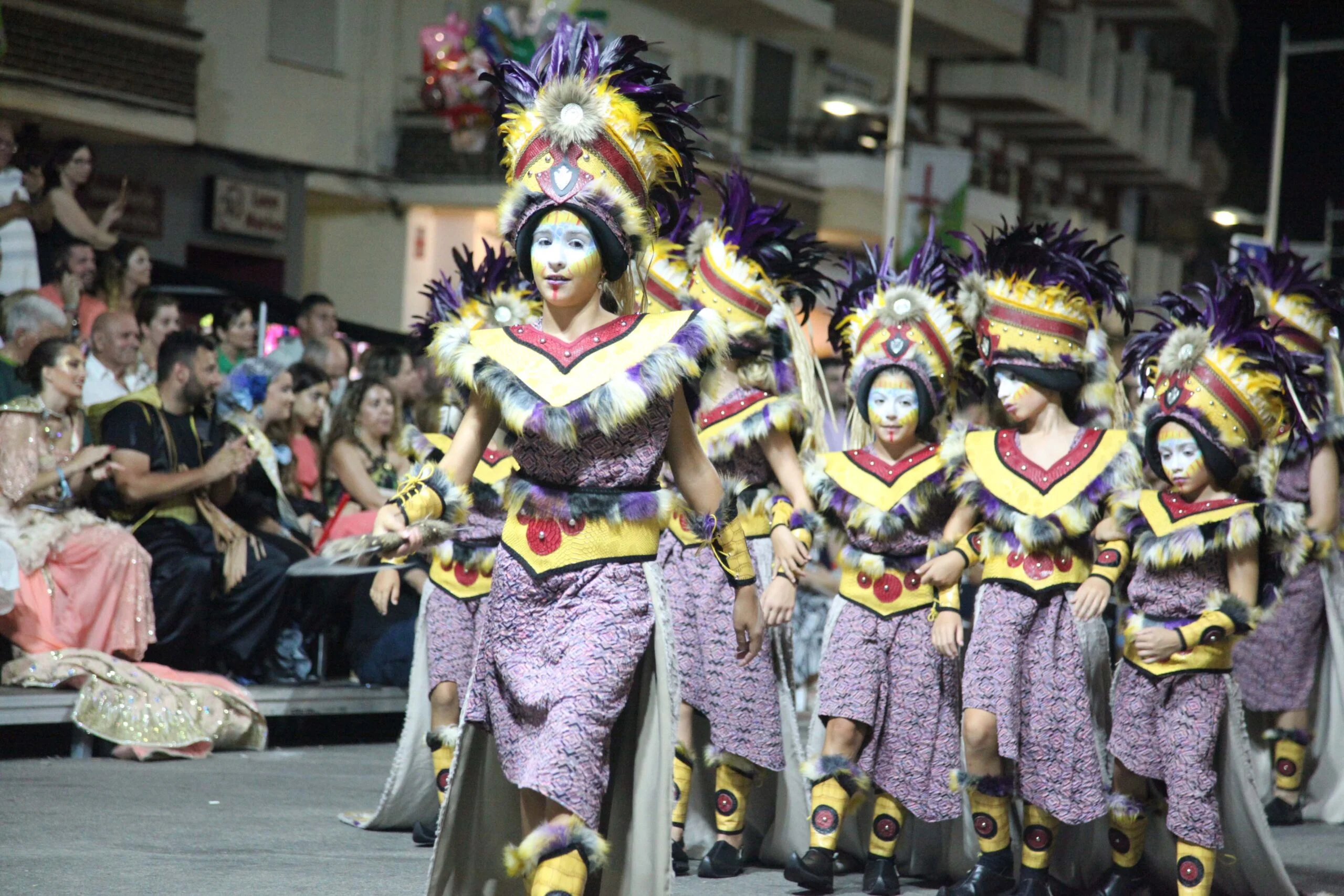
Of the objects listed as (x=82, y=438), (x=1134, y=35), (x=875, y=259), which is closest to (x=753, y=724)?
(x=875, y=259)

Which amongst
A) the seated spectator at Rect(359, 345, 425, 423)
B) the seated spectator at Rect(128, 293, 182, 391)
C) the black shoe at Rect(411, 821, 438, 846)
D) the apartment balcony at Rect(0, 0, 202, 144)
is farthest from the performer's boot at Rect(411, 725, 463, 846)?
the apartment balcony at Rect(0, 0, 202, 144)

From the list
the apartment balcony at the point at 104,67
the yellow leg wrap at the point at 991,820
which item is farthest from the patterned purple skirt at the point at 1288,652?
the apartment balcony at the point at 104,67

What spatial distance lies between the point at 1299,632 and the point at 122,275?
→ 7356 millimetres

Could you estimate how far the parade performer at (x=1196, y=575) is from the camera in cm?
608

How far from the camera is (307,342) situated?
39.8 feet

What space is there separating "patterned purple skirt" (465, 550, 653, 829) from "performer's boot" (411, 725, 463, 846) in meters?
2.22

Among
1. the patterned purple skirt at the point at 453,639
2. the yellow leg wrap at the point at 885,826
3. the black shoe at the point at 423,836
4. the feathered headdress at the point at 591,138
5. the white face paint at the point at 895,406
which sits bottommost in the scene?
the black shoe at the point at 423,836

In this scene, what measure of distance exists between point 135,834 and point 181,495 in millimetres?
2940

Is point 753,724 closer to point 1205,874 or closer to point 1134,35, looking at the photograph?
point 1205,874

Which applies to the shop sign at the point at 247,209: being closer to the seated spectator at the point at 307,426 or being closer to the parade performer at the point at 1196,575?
the seated spectator at the point at 307,426

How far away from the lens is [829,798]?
6.51 metres

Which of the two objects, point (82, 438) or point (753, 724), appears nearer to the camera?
point (753, 724)

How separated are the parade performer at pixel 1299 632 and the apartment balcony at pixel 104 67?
1257 cm

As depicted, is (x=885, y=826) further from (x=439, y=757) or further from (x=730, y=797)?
(x=439, y=757)
